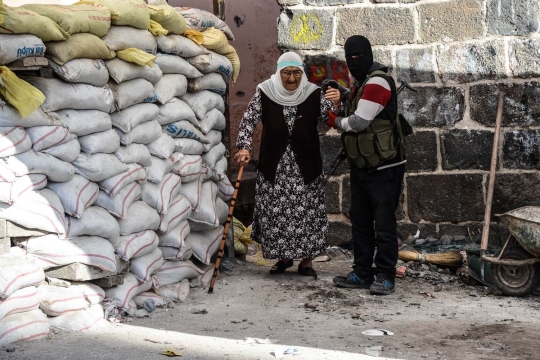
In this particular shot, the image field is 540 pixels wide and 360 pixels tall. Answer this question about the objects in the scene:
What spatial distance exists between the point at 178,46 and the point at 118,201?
1312 mm

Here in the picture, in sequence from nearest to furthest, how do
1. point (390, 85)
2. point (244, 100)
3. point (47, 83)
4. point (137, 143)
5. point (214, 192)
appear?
point (47, 83), point (137, 143), point (390, 85), point (214, 192), point (244, 100)

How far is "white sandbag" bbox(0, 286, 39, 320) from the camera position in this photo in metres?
4.31

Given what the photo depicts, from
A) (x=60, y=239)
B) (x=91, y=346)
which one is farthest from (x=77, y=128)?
(x=91, y=346)

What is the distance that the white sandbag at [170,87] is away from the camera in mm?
5793

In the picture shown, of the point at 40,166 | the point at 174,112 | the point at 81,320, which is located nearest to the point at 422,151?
the point at 174,112

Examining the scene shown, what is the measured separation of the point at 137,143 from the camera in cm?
554

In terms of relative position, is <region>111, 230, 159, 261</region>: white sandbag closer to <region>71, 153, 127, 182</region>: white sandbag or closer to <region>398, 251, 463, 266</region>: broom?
<region>71, 153, 127, 182</region>: white sandbag

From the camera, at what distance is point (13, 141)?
4.43m

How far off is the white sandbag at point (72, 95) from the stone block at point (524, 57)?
3.21m

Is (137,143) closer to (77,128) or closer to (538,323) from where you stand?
(77,128)

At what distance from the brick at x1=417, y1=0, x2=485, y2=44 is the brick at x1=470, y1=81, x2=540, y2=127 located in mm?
432

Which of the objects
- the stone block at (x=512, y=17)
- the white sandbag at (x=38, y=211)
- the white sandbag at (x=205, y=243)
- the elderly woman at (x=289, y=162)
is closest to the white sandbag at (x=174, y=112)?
the elderly woman at (x=289, y=162)

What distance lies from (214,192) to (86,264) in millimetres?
1772

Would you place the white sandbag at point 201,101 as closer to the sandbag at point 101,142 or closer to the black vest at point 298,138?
the black vest at point 298,138
